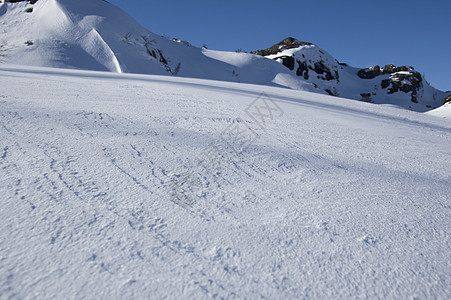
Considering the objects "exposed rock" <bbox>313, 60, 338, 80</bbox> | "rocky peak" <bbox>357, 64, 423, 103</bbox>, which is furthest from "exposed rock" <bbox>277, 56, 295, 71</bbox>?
"rocky peak" <bbox>357, 64, 423, 103</bbox>

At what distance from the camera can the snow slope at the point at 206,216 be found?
2.07 ft

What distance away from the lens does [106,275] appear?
617mm

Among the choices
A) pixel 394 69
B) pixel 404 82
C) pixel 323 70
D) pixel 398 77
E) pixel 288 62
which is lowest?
pixel 288 62

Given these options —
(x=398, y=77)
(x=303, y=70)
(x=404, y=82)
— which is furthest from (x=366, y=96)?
(x=303, y=70)

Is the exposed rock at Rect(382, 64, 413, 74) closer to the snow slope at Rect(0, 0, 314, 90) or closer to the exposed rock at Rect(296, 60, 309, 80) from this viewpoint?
the exposed rock at Rect(296, 60, 309, 80)

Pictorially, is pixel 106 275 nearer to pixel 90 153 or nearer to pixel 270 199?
pixel 270 199

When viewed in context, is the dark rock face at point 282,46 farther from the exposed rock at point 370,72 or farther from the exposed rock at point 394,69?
the exposed rock at point 394,69

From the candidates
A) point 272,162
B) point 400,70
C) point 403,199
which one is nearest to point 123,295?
point 272,162

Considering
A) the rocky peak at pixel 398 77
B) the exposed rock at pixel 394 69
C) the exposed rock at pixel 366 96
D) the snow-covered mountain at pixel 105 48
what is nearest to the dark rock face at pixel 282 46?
the snow-covered mountain at pixel 105 48

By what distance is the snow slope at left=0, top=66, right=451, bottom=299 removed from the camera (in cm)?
63

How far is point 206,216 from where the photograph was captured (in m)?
0.89

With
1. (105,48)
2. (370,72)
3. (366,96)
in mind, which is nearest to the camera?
(105,48)

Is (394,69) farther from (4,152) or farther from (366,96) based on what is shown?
(4,152)

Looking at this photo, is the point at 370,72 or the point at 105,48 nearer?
the point at 105,48
